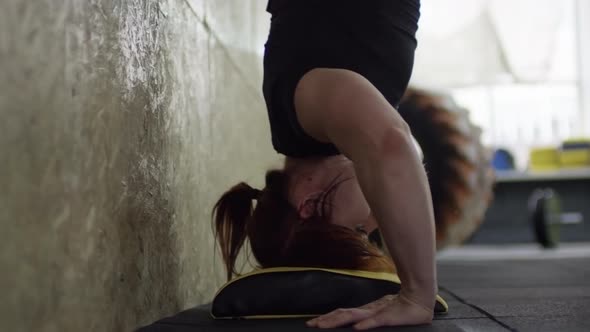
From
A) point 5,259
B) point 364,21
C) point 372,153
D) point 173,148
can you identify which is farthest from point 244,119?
point 5,259

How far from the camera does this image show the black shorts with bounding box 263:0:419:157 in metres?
1.13

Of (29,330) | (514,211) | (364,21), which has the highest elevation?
(364,21)

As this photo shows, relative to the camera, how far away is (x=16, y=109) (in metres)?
0.67

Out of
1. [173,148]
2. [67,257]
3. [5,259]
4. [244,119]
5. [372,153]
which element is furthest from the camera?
[244,119]

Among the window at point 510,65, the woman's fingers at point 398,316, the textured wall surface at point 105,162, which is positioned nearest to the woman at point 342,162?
the woman's fingers at point 398,316

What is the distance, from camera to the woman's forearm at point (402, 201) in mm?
963

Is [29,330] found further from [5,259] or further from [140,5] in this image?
[140,5]

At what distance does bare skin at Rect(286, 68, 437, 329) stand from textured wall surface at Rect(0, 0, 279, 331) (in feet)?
0.98

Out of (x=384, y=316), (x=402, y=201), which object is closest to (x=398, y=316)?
(x=384, y=316)

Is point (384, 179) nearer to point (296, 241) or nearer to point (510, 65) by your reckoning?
point (296, 241)

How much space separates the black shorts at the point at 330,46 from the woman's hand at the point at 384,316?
34 centimetres

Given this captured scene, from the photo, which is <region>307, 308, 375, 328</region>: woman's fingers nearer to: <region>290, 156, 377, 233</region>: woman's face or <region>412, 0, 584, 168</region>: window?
<region>290, 156, 377, 233</region>: woman's face

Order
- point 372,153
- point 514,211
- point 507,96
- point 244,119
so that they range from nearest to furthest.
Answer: point 372,153, point 244,119, point 514,211, point 507,96

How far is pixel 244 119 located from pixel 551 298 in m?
1.20
